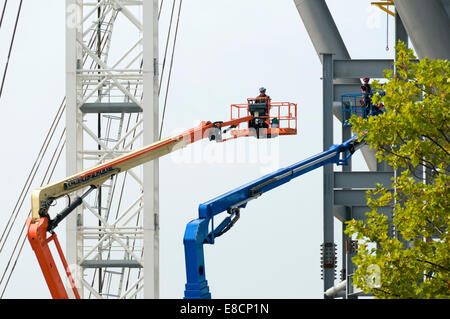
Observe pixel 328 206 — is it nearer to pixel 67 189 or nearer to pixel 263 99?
pixel 263 99

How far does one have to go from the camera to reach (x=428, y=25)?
18.1 m

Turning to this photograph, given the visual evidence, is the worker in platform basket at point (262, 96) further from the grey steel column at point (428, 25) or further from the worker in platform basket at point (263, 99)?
the grey steel column at point (428, 25)

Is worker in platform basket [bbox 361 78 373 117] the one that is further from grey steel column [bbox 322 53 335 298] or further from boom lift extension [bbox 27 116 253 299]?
boom lift extension [bbox 27 116 253 299]

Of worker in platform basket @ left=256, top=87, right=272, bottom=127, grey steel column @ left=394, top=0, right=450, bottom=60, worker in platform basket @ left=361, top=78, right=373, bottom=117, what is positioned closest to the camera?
grey steel column @ left=394, top=0, right=450, bottom=60

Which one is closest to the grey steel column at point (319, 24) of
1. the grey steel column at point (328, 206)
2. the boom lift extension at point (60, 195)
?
the grey steel column at point (328, 206)

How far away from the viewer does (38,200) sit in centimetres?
2431

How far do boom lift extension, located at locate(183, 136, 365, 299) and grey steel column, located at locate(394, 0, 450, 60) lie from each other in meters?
2.58

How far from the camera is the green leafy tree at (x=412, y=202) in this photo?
15391 millimetres

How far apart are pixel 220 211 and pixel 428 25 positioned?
24.7ft

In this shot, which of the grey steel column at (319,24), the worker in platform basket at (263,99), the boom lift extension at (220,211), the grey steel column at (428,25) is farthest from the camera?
the grey steel column at (319,24)

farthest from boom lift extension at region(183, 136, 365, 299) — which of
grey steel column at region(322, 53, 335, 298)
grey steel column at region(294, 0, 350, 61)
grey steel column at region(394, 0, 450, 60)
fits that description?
grey steel column at region(294, 0, 350, 61)

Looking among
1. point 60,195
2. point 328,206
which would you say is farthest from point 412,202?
point 60,195

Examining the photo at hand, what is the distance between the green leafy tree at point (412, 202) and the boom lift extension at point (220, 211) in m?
2.90

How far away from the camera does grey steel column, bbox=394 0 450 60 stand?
18.0 m
